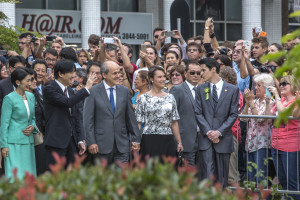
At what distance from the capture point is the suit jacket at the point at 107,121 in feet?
30.6

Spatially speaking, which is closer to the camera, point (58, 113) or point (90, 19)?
point (58, 113)

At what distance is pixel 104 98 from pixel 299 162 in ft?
10.2

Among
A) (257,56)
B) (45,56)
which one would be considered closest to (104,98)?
(45,56)

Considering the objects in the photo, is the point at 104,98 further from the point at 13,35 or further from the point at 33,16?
the point at 33,16

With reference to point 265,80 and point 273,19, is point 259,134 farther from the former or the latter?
point 273,19

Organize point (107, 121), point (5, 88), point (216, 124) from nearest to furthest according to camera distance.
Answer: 1. point (107, 121)
2. point (5, 88)
3. point (216, 124)

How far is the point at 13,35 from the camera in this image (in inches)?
571

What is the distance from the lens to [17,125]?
9.12 metres

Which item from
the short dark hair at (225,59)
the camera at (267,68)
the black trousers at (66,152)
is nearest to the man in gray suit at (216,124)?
the camera at (267,68)

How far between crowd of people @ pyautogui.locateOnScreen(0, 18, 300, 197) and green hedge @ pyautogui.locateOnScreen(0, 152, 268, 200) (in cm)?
459

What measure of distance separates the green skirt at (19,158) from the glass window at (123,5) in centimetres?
1868

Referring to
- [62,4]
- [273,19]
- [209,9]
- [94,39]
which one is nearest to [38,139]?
[94,39]

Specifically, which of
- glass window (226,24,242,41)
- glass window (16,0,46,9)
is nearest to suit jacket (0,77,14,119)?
glass window (16,0,46,9)

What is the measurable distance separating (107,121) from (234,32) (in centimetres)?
2098
